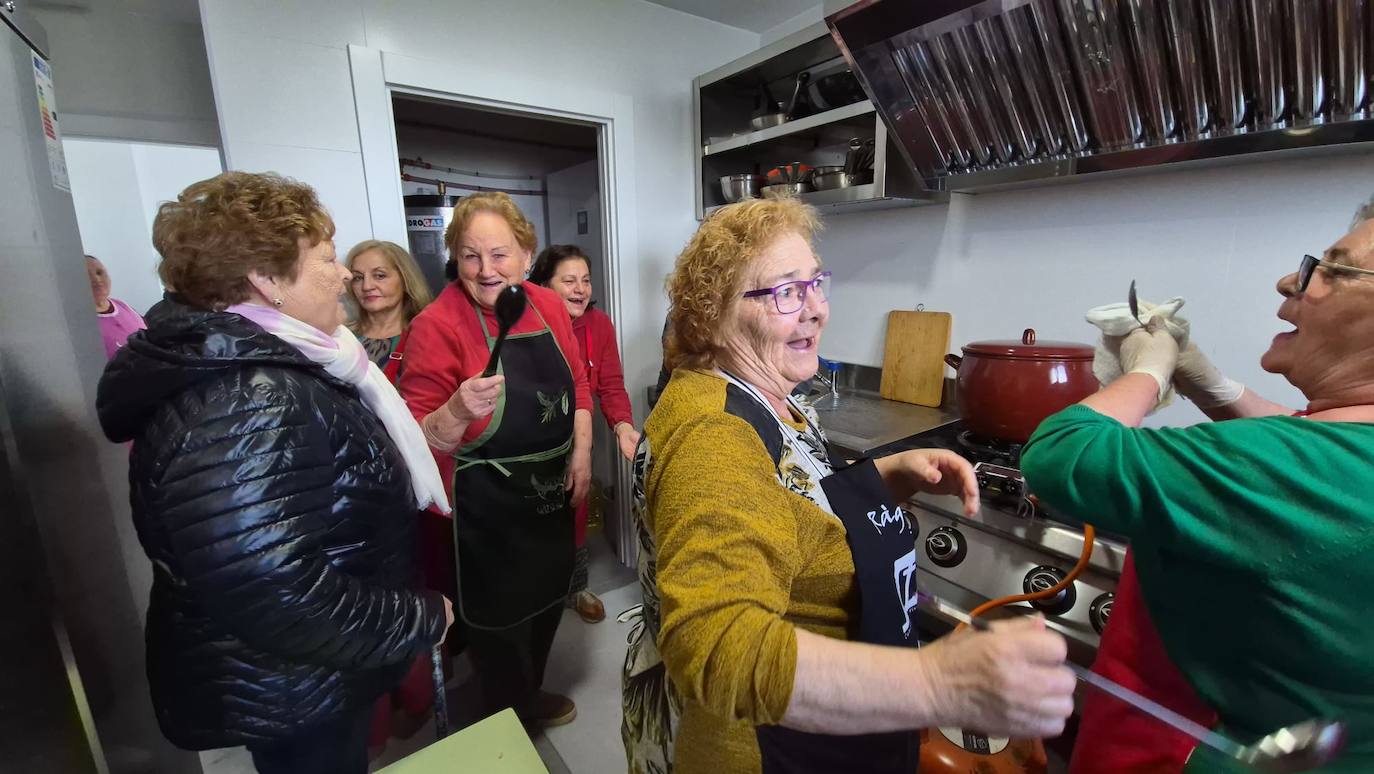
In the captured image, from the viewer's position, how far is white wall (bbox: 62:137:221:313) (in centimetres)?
171

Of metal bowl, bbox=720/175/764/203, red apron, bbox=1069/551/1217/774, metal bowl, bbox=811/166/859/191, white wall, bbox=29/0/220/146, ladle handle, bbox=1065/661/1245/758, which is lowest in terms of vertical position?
red apron, bbox=1069/551/1217/774

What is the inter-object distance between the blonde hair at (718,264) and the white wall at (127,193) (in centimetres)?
202

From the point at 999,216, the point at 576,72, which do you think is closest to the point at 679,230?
the point at 576,72

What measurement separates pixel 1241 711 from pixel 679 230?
2.02 meters

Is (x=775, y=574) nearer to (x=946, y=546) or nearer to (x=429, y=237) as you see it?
(x=946, y=546)

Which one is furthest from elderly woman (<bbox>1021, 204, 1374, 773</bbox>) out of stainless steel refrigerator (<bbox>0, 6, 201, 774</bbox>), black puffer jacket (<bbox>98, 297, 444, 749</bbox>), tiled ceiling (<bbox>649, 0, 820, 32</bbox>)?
tiled ceiling (<bbox>649, 0, 820, 32</bbox>)

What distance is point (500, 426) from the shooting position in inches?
52.7

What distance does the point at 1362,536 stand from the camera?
48cm

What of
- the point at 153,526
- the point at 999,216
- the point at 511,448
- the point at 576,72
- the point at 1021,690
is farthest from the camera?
the point at 576,72

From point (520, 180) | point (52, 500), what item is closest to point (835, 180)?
point (52, 500)

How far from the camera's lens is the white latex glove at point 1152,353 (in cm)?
80

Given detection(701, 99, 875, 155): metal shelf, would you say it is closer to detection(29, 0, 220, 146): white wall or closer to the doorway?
the doorway

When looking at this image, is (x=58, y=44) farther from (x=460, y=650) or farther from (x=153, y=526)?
(x=460, y=650)

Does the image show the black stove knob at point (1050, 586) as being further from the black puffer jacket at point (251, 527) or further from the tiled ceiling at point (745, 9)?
the tiled ceiling at point (745, 9)
